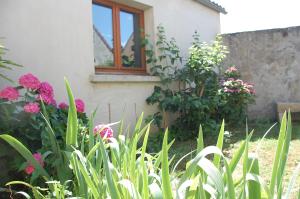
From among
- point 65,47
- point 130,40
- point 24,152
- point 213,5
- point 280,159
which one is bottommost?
point 24,152

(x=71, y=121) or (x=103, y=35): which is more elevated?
(x=103, y=35)

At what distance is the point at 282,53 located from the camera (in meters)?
7.46

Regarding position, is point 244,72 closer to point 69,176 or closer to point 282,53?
point 282,53

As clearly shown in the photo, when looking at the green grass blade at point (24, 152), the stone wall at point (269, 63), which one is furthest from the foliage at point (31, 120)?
the stone wall at point (269, 63)

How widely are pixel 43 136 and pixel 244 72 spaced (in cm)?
586

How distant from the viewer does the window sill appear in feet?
14.8

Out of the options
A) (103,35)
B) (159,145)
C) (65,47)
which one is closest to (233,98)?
(159,145)

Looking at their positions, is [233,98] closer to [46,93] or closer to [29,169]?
[46,93]

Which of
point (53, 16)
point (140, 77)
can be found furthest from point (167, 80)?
point (53, 16)

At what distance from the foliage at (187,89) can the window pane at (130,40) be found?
0.69 feet

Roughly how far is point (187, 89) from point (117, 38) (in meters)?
1.60

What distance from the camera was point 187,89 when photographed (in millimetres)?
6082

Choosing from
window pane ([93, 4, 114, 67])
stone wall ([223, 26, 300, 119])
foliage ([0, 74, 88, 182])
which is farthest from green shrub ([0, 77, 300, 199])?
stone wall ([223, 26, 300, 119])

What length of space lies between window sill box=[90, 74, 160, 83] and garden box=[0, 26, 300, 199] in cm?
23
